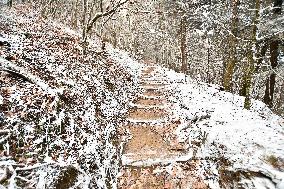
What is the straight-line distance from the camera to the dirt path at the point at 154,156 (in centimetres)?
664

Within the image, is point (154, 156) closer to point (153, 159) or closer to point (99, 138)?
point (153, 159)

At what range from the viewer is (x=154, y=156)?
25.4ft

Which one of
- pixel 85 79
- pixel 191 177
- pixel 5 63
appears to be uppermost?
pixel 5 63

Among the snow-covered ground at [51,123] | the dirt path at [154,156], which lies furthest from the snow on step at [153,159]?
the snow-covered ground at [51,123]

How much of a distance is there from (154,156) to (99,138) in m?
1.42

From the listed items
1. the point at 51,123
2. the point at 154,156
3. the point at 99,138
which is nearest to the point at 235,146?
the point at 154,156

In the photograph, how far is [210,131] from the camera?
8453mm

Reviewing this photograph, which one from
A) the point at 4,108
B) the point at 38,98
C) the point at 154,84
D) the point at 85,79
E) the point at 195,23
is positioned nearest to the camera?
the point at 4,108

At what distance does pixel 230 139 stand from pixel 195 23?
23.0m

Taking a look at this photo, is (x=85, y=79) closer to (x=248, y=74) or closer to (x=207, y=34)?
(x=248, y=74)

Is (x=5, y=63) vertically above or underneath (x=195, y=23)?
underneath

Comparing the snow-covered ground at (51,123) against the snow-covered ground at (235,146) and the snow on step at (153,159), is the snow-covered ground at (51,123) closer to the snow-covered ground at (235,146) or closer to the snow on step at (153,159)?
the snow on step at (153,159)

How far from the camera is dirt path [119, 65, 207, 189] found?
664 centimetres

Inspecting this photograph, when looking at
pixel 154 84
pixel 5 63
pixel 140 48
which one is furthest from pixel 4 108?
pixel 140 48
